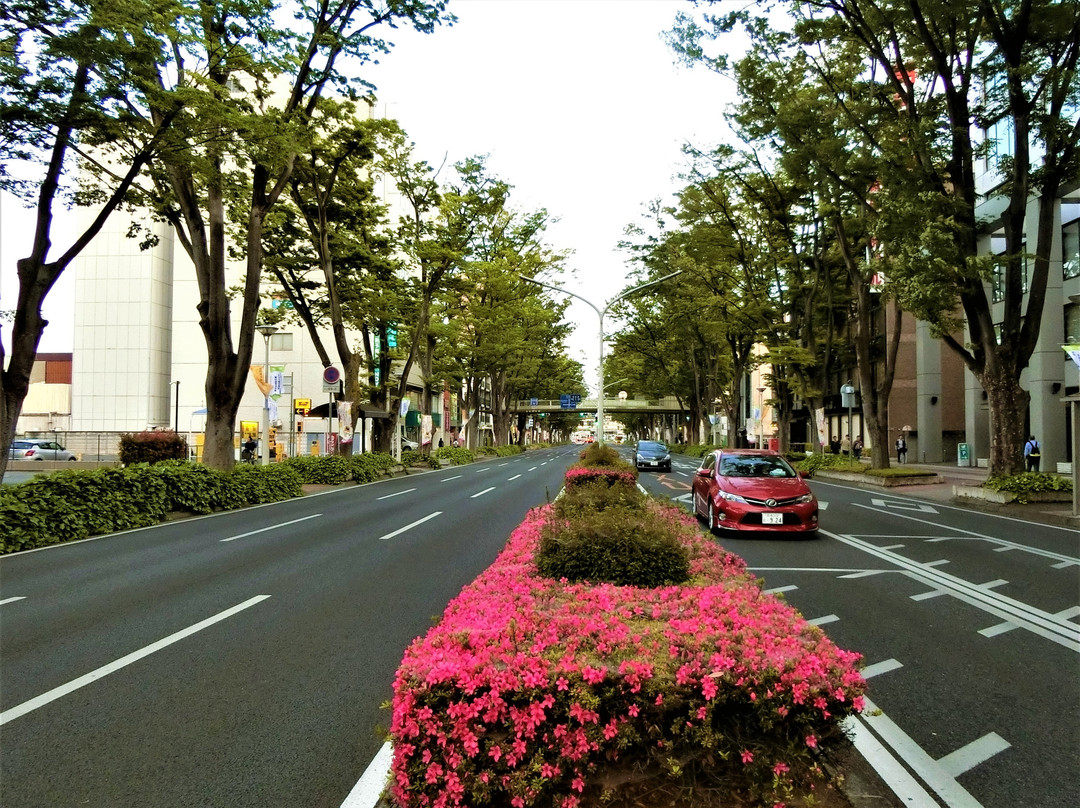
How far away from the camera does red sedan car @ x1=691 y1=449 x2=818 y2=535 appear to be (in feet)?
36.9

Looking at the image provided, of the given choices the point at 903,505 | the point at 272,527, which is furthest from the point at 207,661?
the point at 903,505

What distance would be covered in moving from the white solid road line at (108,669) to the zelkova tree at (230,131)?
31.5ft

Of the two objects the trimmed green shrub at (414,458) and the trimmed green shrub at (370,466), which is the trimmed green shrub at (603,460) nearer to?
the trimmed green shrub at (370,466)

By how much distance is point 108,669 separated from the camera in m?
5.00

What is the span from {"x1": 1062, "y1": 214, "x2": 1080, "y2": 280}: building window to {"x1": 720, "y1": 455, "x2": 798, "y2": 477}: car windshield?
71.7 feet

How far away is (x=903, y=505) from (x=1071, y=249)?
1676 centimetres

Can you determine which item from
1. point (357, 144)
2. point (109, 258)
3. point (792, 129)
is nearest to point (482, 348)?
point (357, 144)

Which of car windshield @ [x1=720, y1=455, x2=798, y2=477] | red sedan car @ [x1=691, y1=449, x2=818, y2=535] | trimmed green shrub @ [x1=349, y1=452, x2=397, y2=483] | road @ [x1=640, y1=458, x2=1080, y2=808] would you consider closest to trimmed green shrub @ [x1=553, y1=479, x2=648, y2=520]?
road @ [x1=640, y1=458, x2=1080, y2=808]

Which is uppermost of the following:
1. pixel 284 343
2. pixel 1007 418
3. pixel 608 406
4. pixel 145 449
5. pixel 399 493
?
pixel 284 343

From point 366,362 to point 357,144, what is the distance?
9809 millimetres

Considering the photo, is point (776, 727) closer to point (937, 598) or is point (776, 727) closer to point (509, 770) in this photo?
point (509, 770)

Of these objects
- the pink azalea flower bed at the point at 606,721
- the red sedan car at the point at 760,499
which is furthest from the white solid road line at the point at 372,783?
the red sedan car at the point at 760,499

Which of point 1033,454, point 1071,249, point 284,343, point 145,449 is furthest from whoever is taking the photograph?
point 284,343

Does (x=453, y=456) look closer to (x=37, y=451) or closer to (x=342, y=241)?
(x=342, y=241)
